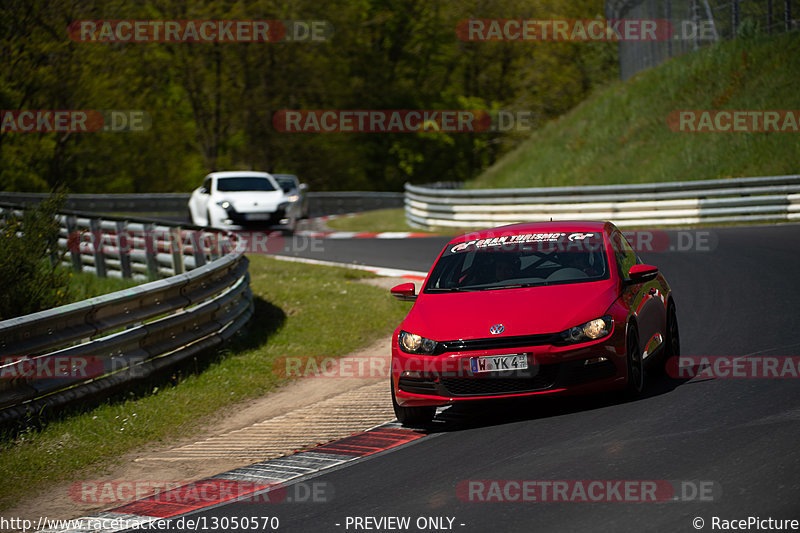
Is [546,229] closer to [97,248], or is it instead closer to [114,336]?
[114,336]

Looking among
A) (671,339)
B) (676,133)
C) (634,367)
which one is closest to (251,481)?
(634,367)

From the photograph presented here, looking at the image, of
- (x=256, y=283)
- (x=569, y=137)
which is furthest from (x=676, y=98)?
(x=256, y=283)

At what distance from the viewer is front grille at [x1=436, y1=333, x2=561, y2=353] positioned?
751 cm

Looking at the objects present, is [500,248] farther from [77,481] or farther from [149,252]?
[149,252]

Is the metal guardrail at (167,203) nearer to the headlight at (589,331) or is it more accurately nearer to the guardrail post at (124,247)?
the guardrail post at (124,247)

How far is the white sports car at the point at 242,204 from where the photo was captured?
87.5 feet

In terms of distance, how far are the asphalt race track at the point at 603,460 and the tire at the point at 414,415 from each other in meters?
0.12

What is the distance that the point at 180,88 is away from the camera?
63906 mm

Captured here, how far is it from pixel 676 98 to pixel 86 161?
2748cm

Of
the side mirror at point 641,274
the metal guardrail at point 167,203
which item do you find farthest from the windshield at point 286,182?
the side mirror at point 641,274

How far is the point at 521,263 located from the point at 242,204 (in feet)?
60.9

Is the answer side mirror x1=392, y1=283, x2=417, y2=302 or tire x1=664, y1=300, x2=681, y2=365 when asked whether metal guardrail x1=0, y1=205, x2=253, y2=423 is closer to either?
side mirror x1=392, y1=283, x2=417, y2=302

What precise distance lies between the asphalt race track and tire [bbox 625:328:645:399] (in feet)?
0.39

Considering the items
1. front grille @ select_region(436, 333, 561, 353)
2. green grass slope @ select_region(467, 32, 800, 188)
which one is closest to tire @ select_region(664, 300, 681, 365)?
front grille @ select_region(436, 333, 561, 353)
